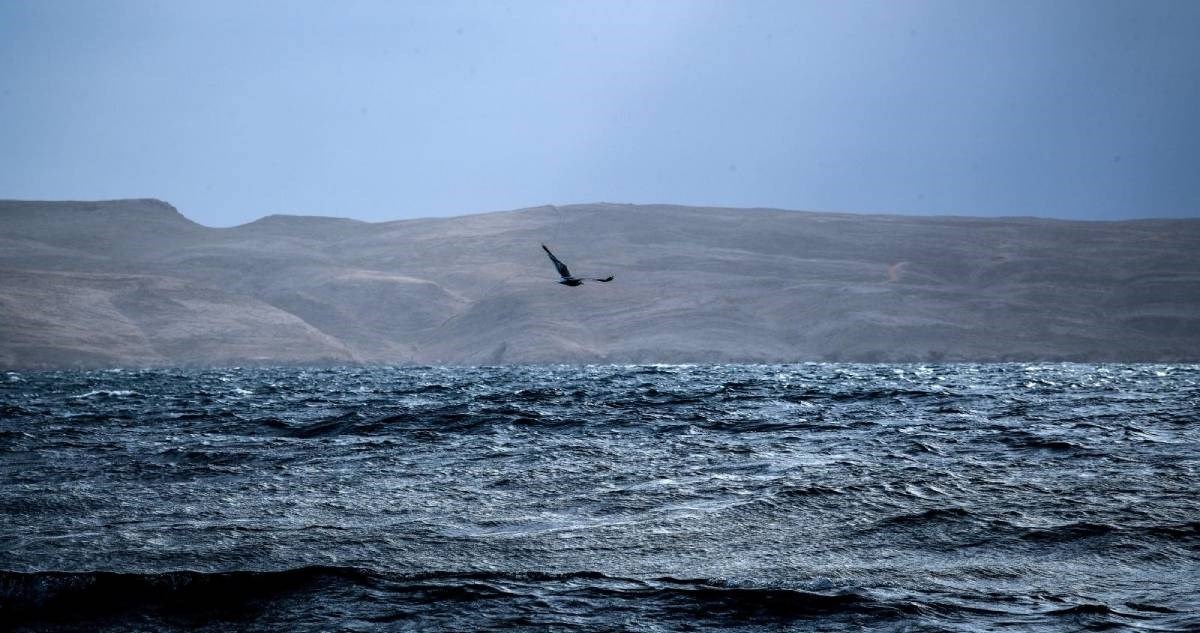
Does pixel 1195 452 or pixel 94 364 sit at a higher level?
pixel 1195 452

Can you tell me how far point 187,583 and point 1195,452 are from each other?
15.1 meters

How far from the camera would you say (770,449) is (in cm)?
1895

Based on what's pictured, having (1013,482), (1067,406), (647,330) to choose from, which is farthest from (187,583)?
(647,330)

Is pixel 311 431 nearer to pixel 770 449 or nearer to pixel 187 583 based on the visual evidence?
pixel 770 449

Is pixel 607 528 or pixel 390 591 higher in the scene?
pixel 390 591

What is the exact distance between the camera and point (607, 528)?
11.4 m

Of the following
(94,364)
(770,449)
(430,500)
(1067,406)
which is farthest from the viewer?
(94,364)

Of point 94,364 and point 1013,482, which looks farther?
point 94,364

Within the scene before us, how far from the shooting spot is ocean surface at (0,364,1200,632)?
8.12 metres

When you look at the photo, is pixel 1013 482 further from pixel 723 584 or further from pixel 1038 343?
pixel 1038 343

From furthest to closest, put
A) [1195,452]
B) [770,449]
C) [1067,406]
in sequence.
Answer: [1067,406] → [770,449] → [1195,452]

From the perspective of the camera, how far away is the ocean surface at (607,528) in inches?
320

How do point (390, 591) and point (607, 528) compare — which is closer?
point (390, 591)

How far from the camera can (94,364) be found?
16300 cm
